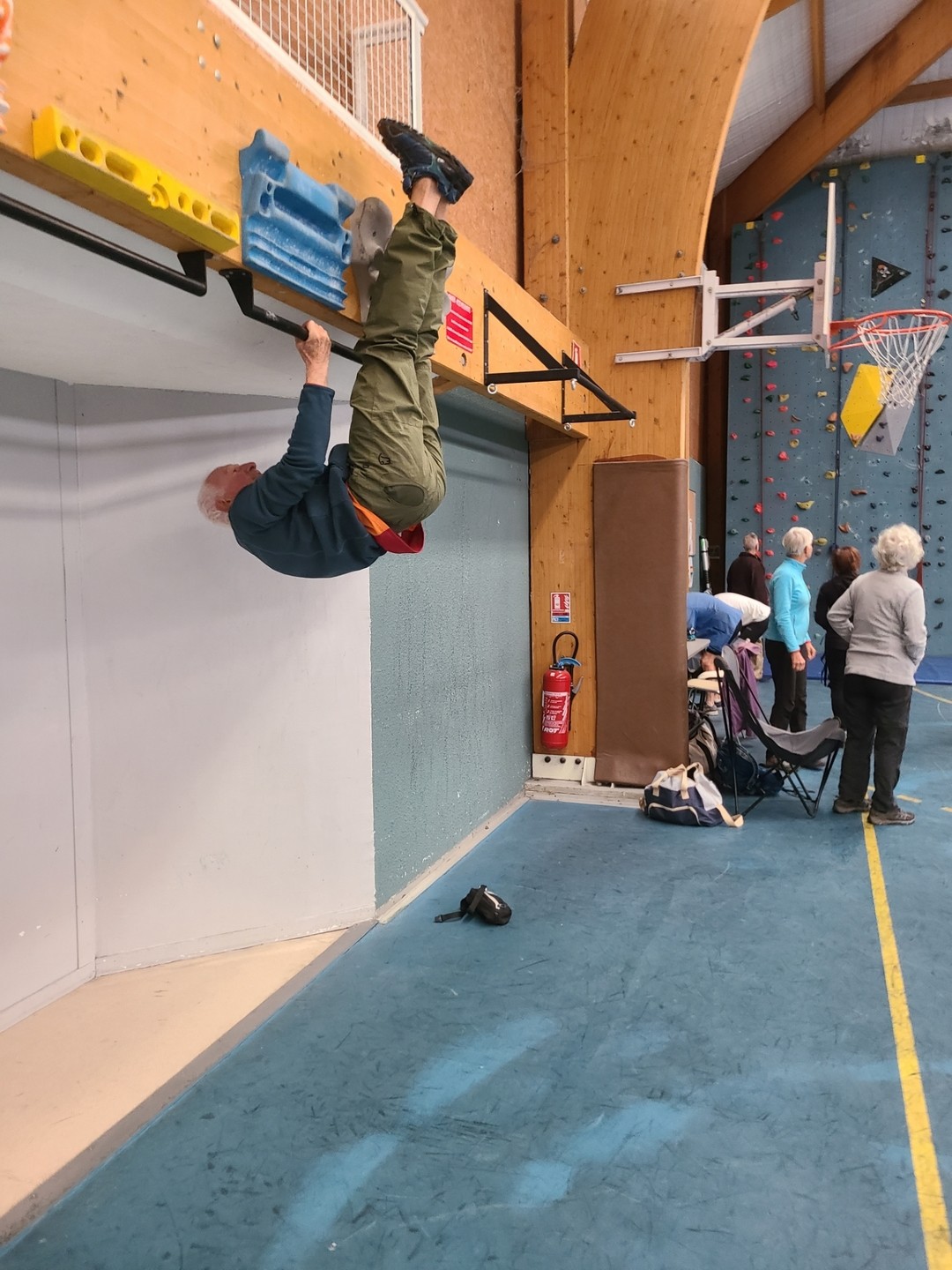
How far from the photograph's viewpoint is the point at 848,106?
8.87 meters

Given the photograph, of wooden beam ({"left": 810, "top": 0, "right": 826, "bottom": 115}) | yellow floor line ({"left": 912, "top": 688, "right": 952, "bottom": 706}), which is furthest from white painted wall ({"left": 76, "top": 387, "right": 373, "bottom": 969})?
wooden beam ({"left": 810, "top": 0, "right": 826, "bottom": 115})

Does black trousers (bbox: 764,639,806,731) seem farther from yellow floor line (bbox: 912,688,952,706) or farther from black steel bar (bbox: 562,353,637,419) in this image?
yellow floor line (bbox: 912,688,952,706)

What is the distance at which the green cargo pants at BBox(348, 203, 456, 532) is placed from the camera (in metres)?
2.30

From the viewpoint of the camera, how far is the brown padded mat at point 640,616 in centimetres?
548

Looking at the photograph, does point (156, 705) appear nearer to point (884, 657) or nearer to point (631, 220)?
point (884, 657)

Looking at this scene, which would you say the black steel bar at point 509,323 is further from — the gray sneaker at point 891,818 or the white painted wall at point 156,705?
the gray sneaker at point 891,818

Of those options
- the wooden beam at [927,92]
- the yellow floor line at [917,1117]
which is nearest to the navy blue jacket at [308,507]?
the yellow floor line at [917,1117]

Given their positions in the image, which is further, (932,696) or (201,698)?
(932,696)

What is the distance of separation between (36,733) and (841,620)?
4.23 meters

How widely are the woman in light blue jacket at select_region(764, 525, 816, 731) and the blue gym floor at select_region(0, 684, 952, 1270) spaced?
2385 mm

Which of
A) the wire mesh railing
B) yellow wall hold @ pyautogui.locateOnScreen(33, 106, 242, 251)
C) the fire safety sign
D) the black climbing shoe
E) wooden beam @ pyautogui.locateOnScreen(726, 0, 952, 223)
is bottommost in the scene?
the fire safety sign

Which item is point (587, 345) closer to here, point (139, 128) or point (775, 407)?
point (139, 128)

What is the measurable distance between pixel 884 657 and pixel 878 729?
429mm

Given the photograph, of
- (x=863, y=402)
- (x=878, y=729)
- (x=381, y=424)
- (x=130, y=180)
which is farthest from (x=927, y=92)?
(x=130, y=180)
